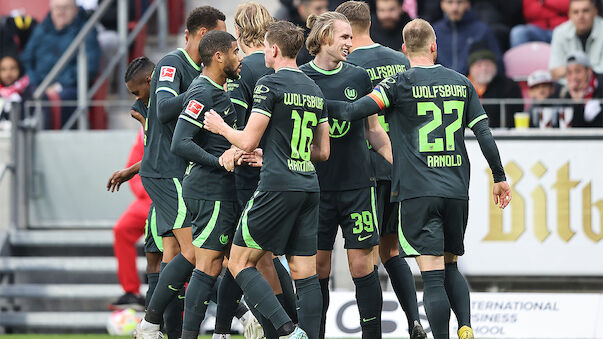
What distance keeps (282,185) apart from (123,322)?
164 inches

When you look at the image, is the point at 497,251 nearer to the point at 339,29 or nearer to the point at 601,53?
the point at 601,53

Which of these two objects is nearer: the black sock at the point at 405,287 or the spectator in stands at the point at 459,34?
the black sock at the point at 405,287

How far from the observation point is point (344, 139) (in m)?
7.54

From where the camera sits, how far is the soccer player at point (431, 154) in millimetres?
7168

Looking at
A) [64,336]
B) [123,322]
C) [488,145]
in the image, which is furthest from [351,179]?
[64,336]

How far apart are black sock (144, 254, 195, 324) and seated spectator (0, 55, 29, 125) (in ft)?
20.4

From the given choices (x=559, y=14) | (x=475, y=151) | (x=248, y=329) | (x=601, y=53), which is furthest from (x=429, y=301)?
(x=559, y=14)

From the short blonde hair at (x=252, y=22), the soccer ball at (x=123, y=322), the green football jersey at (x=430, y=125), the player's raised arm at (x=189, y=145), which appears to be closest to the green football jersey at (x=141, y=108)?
the short blonde hair at (x=252, y=22)

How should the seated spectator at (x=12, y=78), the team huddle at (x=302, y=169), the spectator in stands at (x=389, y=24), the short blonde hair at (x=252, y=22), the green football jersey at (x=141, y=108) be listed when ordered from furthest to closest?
the seated spectator at (x=12, y=78)
the spectator in stands at (x=389, y=24)
the green football jersey at (x=141, y=108)
the short blonde hair at (x=252, y=22)
the team huddle at (x=302, y=169)

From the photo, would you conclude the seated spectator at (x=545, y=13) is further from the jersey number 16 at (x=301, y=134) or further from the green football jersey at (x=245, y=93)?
the jersey number 16 at (x=301, y=134)

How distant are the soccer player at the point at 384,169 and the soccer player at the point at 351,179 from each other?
0.25m

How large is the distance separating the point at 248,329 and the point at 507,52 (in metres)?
6.41

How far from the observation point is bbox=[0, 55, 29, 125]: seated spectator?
13.2 m

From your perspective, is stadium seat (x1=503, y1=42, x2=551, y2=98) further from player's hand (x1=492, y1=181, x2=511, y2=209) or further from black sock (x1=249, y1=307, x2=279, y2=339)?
black sock (x1=249, y1=307, x2=279, y2=339)
